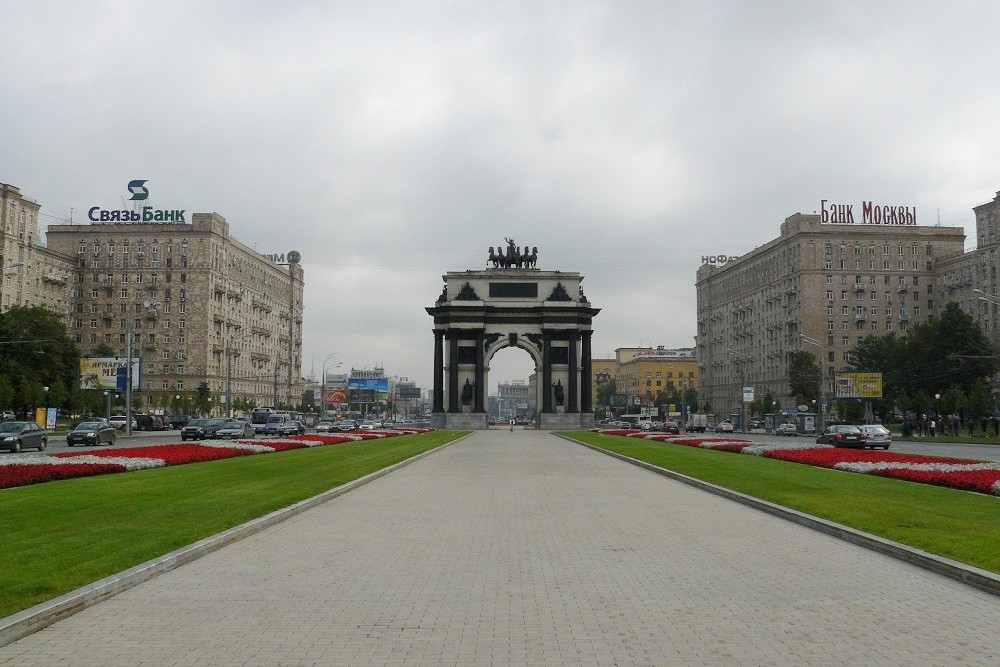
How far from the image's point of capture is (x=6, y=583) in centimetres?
948

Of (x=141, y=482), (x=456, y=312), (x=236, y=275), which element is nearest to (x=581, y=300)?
(x=456, y=312)

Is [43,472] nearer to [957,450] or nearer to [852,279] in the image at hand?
[957,450]

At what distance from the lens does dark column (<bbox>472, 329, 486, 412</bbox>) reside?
104188 millimetres

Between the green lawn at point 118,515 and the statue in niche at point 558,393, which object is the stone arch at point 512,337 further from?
the green lawn at point 118,515

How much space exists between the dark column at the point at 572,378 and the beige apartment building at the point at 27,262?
2246 inches

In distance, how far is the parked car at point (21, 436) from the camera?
1614 inches

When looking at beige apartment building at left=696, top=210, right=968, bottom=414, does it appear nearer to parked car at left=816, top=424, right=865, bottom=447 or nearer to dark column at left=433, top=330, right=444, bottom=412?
dark column at left=433, top=330, right=444, bottom=412

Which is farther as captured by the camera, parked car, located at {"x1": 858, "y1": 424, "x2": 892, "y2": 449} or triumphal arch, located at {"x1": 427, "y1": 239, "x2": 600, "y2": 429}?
triumphal arch, located at {"x1": 427, "y1": 239, "x2": 600, "y2": 429}

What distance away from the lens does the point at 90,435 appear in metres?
49.1

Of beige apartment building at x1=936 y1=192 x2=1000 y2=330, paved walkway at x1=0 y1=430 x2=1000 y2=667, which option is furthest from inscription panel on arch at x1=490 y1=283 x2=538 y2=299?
paved walkway at x1=0 y1=430 x2=1000 y2=667

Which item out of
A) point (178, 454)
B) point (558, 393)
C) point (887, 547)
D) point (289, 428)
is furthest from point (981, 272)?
point (887, 547)

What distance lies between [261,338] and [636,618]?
472 feet

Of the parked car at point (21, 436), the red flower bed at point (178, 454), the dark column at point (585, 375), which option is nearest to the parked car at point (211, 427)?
the parked car at point (21, 436)

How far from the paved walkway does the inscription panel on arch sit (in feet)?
302
